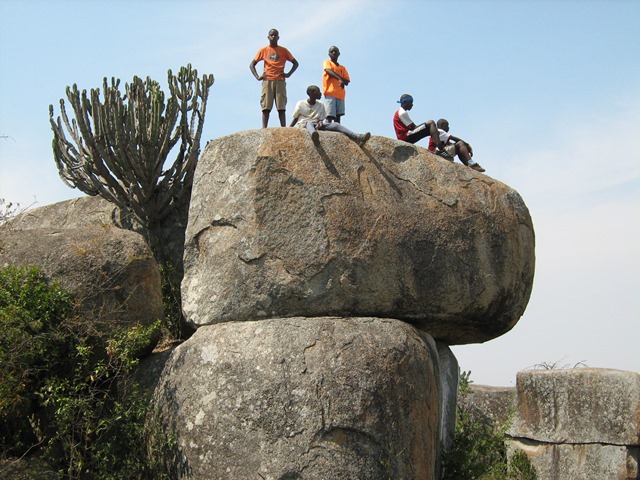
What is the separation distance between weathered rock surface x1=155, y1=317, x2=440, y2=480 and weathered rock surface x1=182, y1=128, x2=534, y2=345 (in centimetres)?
31

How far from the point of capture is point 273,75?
394 inches

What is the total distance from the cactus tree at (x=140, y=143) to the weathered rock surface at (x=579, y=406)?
461 cm

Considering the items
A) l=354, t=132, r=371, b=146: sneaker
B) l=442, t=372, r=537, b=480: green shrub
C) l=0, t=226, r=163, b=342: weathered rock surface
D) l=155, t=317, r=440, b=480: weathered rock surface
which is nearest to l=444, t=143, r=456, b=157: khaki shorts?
l=354, t=132, r=371, b=146: sneaker

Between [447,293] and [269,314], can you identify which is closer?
[269,314]

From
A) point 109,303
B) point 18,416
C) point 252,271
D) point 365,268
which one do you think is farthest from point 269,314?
point 18,416

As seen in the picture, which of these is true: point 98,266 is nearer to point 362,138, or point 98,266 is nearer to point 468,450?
point 362,138

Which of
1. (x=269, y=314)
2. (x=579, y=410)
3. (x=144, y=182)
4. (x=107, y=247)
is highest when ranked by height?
(x=144, y=182)

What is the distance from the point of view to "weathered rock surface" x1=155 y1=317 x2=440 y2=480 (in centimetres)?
708

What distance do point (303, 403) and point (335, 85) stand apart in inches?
158

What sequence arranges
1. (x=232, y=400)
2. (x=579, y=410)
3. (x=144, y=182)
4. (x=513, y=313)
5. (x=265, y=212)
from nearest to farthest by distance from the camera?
(x=232, y=400), (x=265, y=212), (x=513, y=313), (x=144, y=182), (x=579, y=410)

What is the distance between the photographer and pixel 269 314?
7641mm

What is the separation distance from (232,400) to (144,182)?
10.4ft

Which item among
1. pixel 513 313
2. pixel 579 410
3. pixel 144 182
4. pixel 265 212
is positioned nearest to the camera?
pixel 265 212

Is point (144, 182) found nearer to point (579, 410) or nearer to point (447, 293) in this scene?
point (447, 293)
